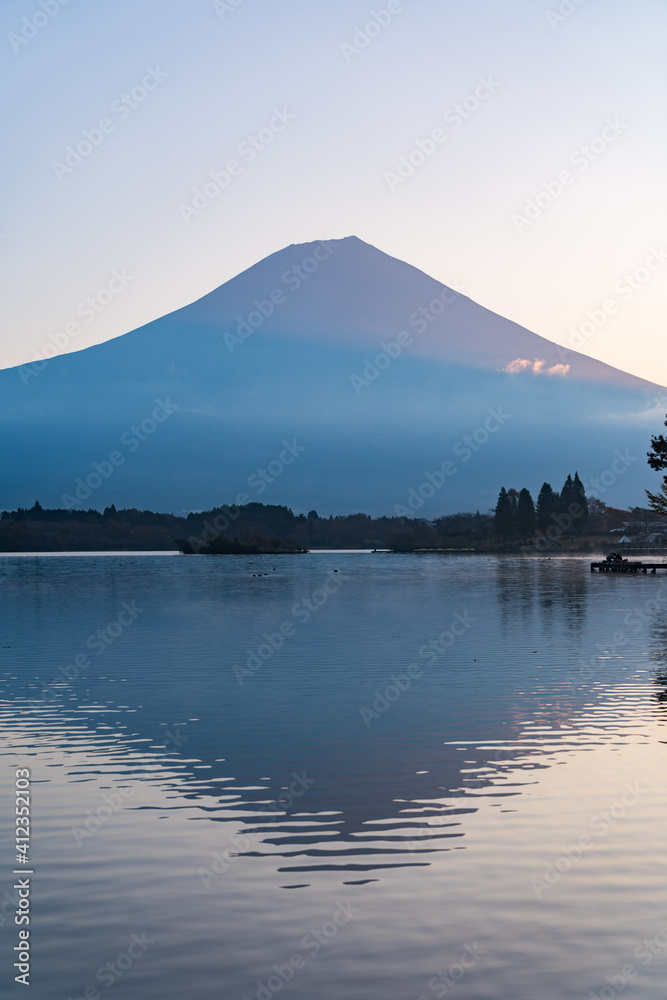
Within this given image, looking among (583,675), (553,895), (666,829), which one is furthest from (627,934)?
(583,675)

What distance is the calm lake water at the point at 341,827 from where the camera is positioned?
39.6 feet

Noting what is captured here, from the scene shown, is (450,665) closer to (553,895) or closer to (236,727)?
(236,727)

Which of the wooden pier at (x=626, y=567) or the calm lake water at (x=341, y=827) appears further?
the wooden pier at (x=626, y=567)

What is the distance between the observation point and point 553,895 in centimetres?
1441

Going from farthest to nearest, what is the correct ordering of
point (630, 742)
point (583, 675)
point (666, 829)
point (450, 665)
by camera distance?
1. point (450, 665)
2. point (583, 675)
3. point (630, 742)
4. point (666, 829)

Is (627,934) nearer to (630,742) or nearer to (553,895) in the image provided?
(553,895)

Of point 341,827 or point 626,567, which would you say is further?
point 626,567

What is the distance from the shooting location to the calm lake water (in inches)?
475

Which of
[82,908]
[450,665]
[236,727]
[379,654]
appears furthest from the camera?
[379,654]

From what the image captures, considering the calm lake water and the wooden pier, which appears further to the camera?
the wooden pier

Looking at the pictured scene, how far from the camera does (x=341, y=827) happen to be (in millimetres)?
17828

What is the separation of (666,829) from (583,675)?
21108 mm

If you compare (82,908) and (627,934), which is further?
(82,908)

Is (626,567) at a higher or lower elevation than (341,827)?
higher
